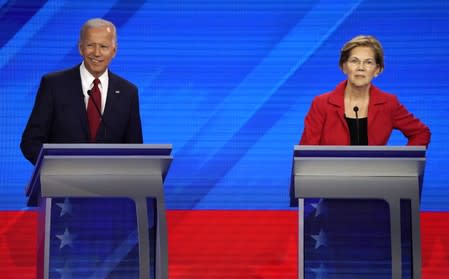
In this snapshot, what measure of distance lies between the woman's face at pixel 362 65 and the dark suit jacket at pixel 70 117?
0.92 metres

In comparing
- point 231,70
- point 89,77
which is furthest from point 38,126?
point 231,70

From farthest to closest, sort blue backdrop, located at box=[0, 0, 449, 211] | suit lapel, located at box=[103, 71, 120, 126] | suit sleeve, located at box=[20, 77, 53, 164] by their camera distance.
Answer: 1. blue backdrop, located at box=[0, 0, 449, 211]
2. suit lapel, located at box=[103, 71, 120, 126]
3. suit sleeve, located at box=[20, 77, 53, 164]

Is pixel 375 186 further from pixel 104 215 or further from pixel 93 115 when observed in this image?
pixel 93 115

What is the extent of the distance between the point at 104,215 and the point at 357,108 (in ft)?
3.86

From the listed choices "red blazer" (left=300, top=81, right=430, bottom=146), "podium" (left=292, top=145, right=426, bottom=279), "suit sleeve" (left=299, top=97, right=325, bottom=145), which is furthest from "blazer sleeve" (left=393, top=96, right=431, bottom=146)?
"podium" (left=292, top=145, right=426, bottom=279)

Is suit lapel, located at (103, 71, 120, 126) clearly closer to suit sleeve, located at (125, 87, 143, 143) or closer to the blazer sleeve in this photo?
suit sleeve, located at (125, 87, 143, 143)

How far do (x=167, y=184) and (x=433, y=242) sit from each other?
55.6 inches

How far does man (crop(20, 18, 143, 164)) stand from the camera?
4.85 metres

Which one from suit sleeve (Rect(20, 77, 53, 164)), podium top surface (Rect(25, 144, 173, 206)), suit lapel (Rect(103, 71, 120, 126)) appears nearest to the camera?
podium top surface (Rect(25, 144, 173, 206))

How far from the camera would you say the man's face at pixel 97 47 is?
494cm

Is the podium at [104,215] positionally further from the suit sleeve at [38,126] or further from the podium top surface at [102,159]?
the suit sleeve at [38,126]

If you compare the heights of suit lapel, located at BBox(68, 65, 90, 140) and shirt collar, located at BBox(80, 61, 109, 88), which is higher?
shirt collar, located at BBox(80, 61, 109, 88)

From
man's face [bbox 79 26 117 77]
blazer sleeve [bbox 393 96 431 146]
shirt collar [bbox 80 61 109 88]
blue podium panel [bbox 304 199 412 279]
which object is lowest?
blue podium panel [bbox 304 199 412 279]

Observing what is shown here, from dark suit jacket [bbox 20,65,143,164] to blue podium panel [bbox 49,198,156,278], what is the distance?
495 millimetres
